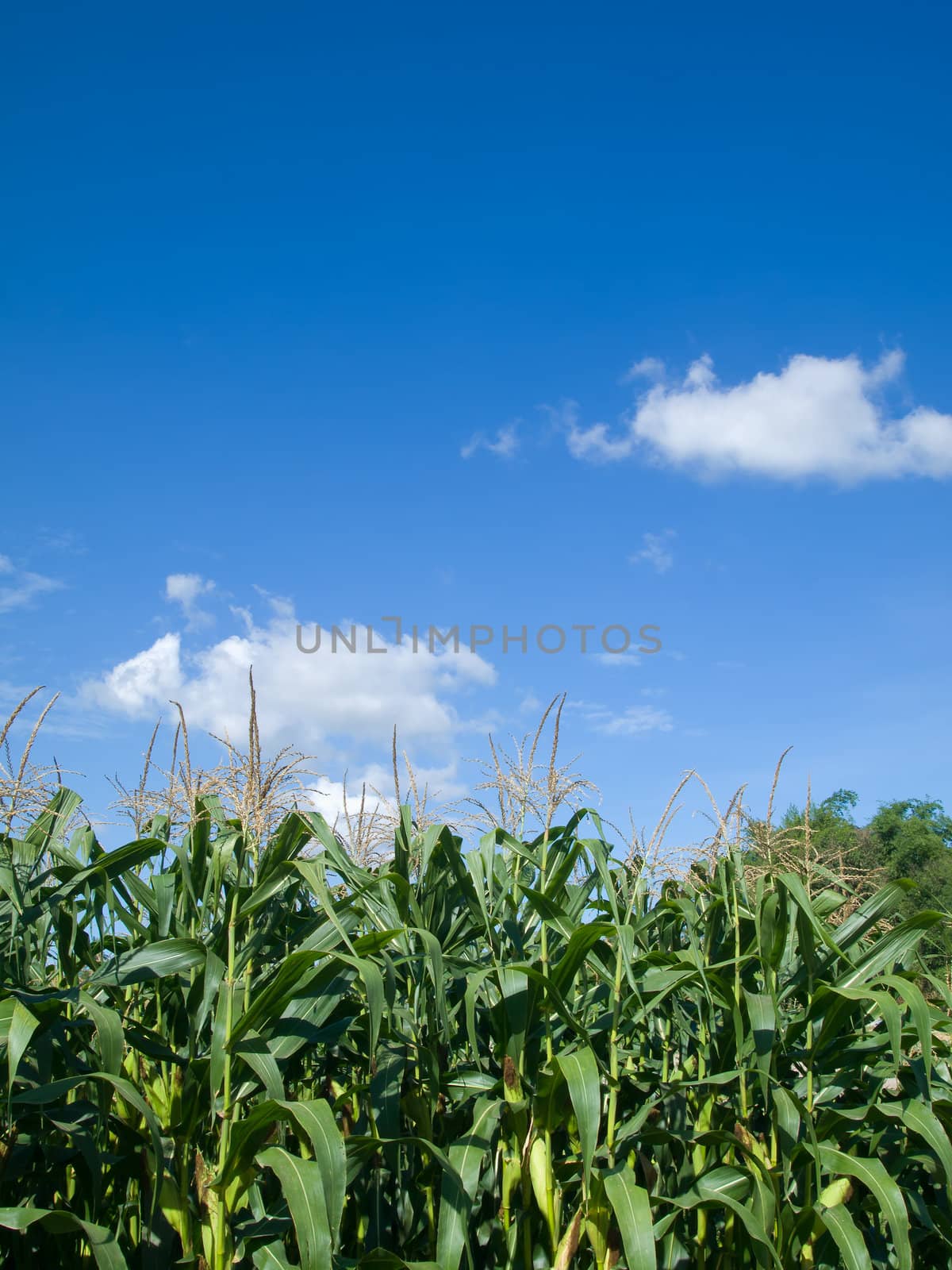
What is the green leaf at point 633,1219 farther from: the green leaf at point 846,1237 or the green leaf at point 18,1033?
the green leaf at point 18,1033

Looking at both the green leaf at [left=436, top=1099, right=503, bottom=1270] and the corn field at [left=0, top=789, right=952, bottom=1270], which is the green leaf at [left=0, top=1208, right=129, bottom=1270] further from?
the green leaf at [left=436, top=1099, right=503, bottom=1270]

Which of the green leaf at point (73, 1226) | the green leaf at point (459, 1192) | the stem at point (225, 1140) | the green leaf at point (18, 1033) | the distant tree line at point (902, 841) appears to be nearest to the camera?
the green leaf at point (18, 1033)

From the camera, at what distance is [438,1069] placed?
3.34 meters

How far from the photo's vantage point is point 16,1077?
299 cm

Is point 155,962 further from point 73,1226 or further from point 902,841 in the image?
point 902,841

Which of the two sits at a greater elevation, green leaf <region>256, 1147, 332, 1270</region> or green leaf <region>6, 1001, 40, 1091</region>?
green leaf <region>6, 1001, 40, 1091</region>

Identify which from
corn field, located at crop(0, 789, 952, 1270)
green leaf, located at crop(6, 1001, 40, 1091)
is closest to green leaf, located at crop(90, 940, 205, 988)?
corn field, located at crop(0, 789, 952, 1270)

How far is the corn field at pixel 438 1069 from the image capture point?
9.50ft

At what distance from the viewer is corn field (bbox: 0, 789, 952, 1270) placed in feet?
9.50

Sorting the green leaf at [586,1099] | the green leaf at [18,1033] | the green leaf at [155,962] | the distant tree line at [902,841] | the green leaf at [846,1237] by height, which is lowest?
the green leaf at [846,1237]

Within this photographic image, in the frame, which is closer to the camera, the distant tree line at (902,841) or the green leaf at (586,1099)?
the green leaf at (586,1099)

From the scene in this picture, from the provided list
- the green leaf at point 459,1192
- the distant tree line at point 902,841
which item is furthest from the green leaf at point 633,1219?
the distant tree line at point 902,841

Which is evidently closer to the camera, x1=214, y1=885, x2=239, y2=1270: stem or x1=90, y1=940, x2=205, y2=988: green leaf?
x1=214, y1=885, x2=239, y2=1270: stem

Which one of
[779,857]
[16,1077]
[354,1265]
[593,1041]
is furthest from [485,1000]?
[779,857]
